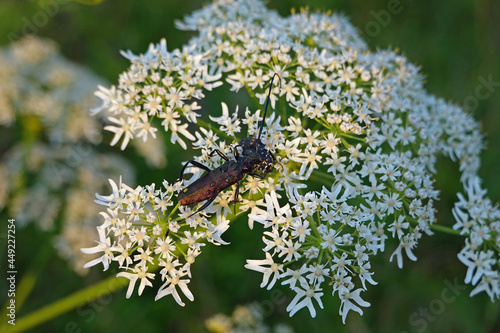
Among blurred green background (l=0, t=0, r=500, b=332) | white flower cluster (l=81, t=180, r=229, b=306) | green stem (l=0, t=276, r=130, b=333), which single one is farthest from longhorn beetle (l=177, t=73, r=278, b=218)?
blurred green background (l=0, t=0, r=500, b=332)

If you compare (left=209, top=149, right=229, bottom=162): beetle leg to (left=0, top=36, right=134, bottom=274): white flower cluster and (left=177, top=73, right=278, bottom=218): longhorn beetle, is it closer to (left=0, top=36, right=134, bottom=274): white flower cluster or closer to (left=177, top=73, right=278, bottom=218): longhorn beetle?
(left=177, top=73, right=278, bottom=218): longhorn beetle

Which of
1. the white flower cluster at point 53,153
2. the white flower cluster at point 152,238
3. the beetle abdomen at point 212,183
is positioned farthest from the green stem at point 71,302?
the white flower cluster at point 53,153

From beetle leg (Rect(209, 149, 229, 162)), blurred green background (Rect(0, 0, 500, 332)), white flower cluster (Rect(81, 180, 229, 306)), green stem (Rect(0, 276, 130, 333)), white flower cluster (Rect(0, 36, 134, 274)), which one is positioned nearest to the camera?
white flower cluster (Rect(81, 180, 229, 306))

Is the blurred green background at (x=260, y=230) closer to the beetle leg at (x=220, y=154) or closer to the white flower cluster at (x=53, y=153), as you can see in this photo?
the white flower cluster at (x=53, y=153)

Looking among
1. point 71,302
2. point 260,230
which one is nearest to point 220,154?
point 71,302

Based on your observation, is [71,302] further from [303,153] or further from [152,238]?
[303,153]

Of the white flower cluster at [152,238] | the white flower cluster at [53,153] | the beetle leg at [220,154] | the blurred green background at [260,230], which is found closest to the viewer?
the white flower cluster at [152,238]

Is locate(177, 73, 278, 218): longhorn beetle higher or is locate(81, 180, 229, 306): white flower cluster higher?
locate(177, 73, 278, 218): longhorn beetle

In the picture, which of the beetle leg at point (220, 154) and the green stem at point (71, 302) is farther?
the green stem at point (71, 302)
